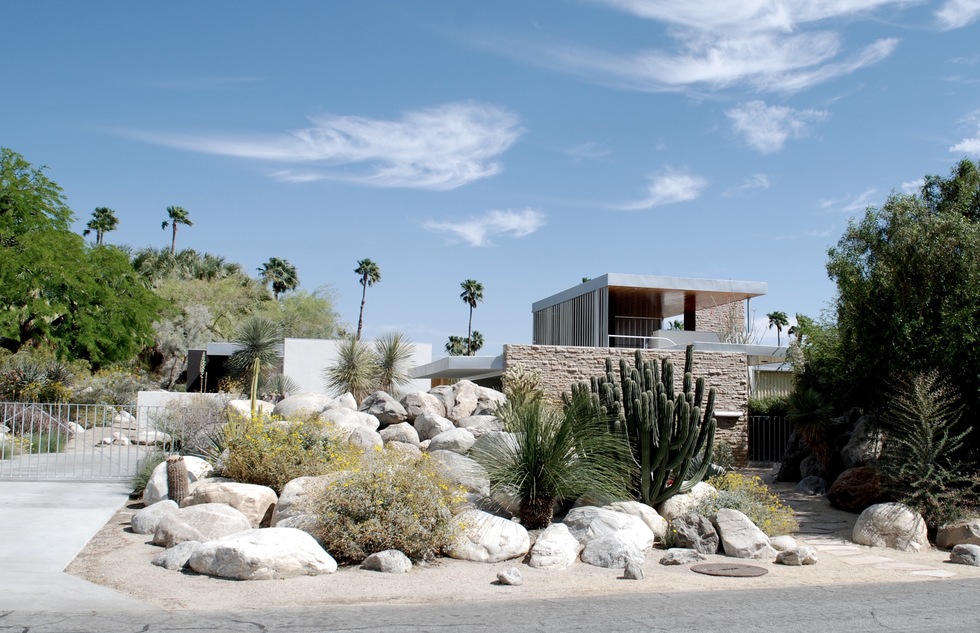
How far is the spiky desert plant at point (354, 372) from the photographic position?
25.7 m

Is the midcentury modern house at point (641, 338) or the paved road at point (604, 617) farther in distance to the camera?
the midcentury modern house at point (641, 338)

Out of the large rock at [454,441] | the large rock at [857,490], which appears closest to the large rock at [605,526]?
the large rock at [454,441]

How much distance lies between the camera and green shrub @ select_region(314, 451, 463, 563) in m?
9.91

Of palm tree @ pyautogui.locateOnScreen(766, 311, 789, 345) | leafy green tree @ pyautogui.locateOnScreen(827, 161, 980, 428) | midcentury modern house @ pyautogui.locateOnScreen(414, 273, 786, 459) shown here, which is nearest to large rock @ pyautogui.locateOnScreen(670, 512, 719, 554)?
leafy green tree @ pyautogui.locateOnScreen(827, 161, 980, 428)

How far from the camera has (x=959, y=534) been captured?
12984 mm

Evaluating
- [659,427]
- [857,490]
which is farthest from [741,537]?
[857,490]

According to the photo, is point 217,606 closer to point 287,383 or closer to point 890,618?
point 890,618

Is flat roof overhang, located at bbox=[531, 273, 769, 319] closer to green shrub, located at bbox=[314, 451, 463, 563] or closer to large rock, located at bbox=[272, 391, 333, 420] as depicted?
large rock, located at bbox=[272, 391, 333, 420]

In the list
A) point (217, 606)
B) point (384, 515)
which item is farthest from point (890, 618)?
point (217, 606)

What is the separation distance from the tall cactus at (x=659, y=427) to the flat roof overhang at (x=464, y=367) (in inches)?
450

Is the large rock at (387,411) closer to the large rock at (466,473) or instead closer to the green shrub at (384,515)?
the large rock at (466,473)

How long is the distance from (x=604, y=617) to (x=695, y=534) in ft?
14.2

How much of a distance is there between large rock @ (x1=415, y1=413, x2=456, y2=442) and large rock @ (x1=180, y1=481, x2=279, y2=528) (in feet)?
19.8

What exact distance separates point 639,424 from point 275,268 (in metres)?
49.1
